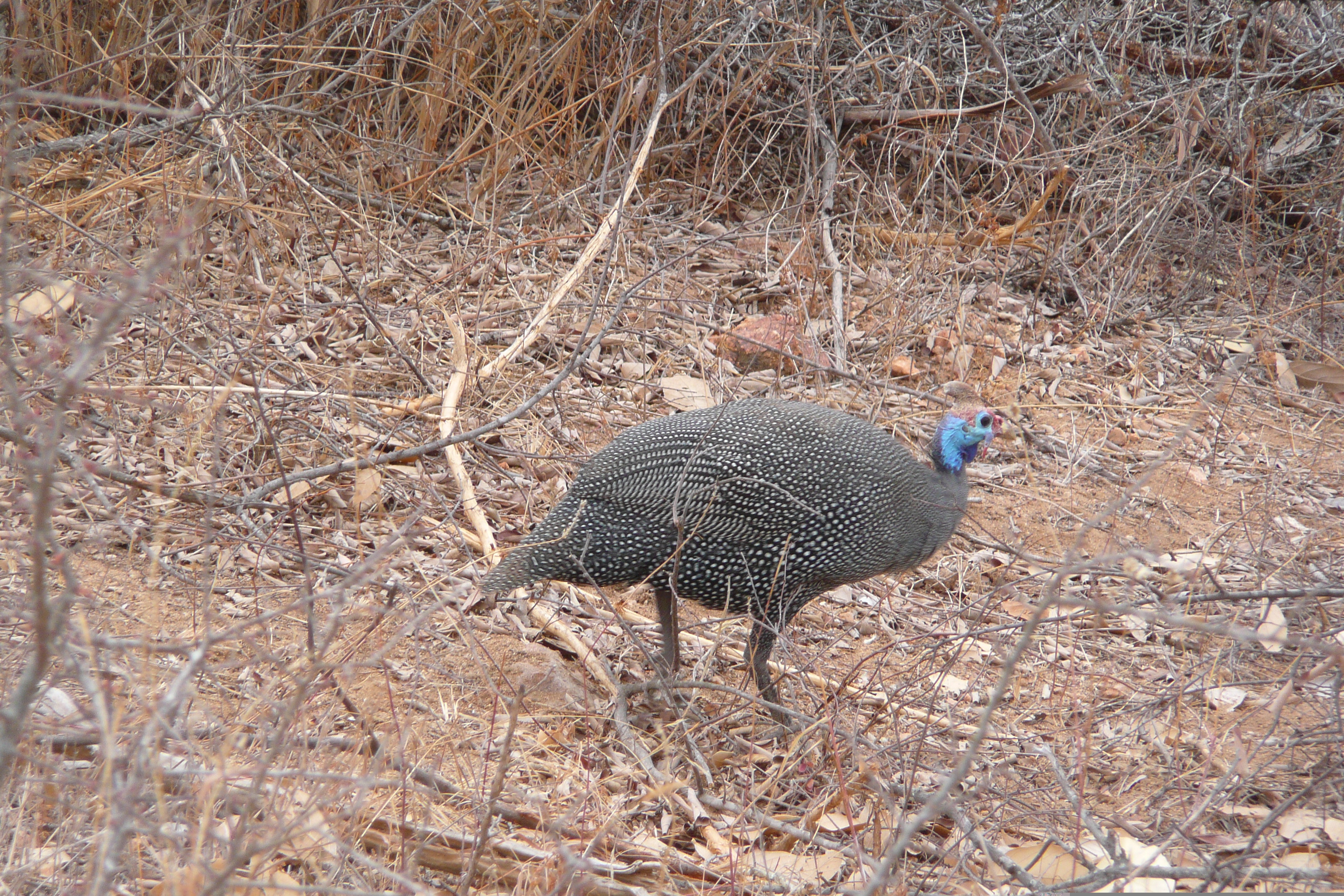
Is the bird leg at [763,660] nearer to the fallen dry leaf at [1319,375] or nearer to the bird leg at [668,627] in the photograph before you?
the bird leg at [668,627]

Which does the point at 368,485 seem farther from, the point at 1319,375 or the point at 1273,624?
the point at 1319,375

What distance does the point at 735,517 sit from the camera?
3049mm

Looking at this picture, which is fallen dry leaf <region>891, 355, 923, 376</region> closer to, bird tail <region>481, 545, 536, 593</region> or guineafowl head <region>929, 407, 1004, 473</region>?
guineafowl head <region>929, 407, 1004, 473</region>

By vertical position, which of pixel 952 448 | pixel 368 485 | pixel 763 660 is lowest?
pixel 763 660

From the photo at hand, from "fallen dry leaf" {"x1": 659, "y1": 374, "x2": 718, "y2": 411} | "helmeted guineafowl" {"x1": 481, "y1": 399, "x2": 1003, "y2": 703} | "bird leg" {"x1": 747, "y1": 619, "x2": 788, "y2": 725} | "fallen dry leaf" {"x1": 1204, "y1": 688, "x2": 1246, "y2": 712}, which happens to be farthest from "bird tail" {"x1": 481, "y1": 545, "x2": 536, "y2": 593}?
"fallen dry leaf" {"x1": 1204, "y1": 688, "x2": 1246, "y2": 712}

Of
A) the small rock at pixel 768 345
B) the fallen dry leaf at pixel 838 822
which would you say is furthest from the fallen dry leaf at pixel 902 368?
the fallen dry leaf at pixel 838 822

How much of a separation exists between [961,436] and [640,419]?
54.3 inches

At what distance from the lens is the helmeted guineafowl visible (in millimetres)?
3049

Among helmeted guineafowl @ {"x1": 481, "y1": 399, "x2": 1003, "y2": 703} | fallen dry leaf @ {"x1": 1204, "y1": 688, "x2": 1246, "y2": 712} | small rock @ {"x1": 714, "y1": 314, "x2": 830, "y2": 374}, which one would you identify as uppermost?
helmeted guineafowl @ {"x1": 481, "y1": 399, "x2": 1003, "y2": 703}

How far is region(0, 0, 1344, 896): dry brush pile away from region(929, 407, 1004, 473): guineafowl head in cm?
51

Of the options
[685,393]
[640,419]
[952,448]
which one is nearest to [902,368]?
[685,393]

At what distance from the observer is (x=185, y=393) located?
150 inches

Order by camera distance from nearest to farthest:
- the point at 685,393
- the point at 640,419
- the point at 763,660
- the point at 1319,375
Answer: the point at 763,660, the point at 640,419, the point at 685,393, the point at 1319,375

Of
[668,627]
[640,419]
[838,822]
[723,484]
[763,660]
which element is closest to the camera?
[838,822]
